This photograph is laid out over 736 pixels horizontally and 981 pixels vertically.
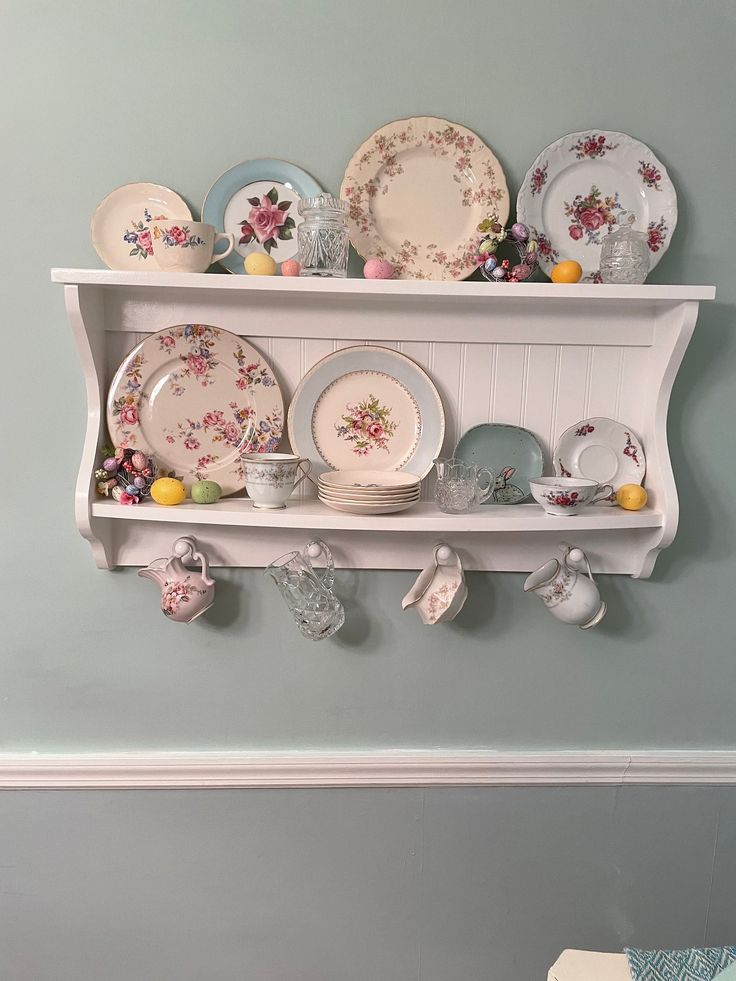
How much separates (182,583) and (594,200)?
3.08 feet

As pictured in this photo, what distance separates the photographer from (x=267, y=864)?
55.0 inches

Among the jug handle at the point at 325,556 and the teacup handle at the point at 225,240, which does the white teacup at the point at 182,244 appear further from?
the jug handle at the point at 325,556

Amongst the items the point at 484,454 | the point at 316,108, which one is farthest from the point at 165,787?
the point at 316,108

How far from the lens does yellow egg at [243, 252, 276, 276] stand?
1155 millimetres

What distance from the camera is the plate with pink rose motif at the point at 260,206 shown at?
4.02ft

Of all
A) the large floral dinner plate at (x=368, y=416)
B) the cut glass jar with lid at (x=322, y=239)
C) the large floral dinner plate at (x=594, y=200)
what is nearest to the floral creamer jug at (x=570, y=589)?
the large floral dinner plate at (x=368, y=416)

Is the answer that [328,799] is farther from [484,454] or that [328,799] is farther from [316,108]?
[316,108]

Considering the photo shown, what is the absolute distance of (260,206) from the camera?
1.24m

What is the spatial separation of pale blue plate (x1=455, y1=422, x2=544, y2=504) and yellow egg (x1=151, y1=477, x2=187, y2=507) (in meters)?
0.47

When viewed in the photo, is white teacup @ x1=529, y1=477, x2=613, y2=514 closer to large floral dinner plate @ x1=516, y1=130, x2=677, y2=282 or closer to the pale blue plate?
the pale blue plate

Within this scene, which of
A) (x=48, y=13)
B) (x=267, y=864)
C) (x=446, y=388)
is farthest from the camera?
(x=267, y=864)

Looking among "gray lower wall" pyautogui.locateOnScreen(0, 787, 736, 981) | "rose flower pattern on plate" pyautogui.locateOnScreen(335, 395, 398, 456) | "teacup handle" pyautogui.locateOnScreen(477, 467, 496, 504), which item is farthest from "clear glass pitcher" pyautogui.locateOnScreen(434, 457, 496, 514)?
"gray lower wall" pyautogui.locateOnScreen(0, 787, 736, 981)

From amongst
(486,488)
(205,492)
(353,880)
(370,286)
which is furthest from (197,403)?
(353,880)

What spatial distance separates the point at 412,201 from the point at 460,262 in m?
0.13
